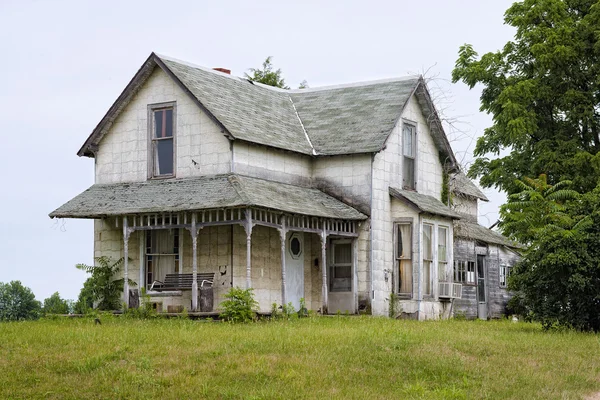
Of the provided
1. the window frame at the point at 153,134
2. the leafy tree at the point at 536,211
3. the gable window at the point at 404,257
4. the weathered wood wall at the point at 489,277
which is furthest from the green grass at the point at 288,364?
the weathered wood wall at the point at 489,277

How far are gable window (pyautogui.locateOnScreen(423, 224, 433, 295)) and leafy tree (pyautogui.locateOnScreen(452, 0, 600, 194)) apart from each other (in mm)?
6357

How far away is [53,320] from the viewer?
29562mm

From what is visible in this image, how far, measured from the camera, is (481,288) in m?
40.1

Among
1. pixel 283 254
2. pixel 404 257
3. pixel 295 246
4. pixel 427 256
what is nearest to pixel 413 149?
pixel 427 256

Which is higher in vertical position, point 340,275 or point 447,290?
point 340,275

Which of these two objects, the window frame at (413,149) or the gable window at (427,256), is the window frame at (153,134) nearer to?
the window frame at (413,149)

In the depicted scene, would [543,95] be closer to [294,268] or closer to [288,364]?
[294,268]

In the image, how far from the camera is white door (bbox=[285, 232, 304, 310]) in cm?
3231

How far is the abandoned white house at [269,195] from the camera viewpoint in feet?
99.8

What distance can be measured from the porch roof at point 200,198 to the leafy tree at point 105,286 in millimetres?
1721

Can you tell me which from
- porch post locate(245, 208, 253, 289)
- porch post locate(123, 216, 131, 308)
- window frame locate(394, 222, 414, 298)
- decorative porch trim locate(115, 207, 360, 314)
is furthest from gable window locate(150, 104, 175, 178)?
window frame locate(394, 222, 414, 298)

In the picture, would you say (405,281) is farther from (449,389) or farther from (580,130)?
(449,389)

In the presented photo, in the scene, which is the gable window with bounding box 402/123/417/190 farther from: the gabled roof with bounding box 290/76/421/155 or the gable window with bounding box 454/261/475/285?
the gable window with bounding box 454/261/475/285

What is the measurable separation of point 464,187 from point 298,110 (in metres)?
8.28
